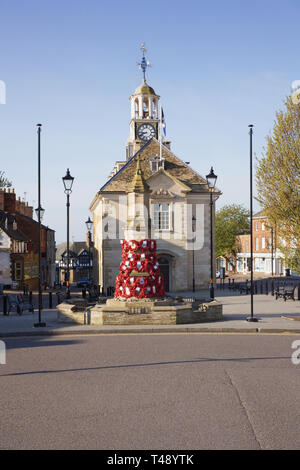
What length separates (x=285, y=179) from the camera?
2167 cm

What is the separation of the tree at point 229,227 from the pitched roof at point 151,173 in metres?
38.5

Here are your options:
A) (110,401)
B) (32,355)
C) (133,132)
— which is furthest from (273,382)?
(133,132)

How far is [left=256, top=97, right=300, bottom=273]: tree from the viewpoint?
21.3 meters

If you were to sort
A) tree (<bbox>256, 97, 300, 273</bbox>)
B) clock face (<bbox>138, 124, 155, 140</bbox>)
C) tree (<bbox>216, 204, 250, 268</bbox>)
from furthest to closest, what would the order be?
tree (<bbox>216, 204, 250, 268</bbox>) < clock face (<bbox>138, 124, 155, 140</bbox>) < tree (<bbox>256, 97, 300, 273</bbox>)

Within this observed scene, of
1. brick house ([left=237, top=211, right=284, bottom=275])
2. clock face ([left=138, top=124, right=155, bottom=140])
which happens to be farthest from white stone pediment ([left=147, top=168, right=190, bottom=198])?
brick house ([left=237, top=211, right=284, bottom=275])

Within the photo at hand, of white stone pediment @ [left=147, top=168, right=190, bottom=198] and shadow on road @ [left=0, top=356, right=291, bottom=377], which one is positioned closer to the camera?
shadow on road @ [left=0, top=356, right=291, bottom=377]

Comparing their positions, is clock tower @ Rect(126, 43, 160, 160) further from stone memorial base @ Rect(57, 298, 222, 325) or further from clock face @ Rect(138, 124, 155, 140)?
stone memorial base @ Rect(57, 298, 222, 325)

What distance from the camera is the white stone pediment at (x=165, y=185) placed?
136 ft

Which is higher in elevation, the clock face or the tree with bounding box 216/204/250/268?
the clock face

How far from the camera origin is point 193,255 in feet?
139

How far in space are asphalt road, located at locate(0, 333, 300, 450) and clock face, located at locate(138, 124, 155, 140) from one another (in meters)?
40.8

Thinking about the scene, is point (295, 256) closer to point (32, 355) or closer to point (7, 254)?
point (32, 355)

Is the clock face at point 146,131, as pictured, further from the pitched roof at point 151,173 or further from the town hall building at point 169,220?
Answer: the town hall building at point 169,220

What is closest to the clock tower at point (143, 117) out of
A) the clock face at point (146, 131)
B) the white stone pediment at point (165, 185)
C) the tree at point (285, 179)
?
the clock face at point (146, 131)
